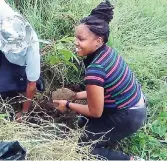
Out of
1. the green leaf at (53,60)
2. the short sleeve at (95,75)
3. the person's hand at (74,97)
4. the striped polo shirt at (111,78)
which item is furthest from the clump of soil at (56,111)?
the short sleeve at (95,75)

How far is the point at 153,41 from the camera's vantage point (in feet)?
16.3

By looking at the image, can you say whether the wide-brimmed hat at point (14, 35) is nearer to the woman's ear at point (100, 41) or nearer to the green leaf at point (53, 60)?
the woman's ear at point (100, 41)

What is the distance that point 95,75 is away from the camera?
304 centimetres

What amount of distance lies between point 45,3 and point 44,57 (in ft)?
3.35

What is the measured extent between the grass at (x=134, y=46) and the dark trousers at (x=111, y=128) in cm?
22

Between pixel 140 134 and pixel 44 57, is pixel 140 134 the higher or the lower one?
the lower one

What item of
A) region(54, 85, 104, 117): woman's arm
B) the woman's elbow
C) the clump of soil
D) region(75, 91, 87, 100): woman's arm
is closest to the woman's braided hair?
region(54, 85, 104, 117): woman's arm

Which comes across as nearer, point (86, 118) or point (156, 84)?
point (86, 118)

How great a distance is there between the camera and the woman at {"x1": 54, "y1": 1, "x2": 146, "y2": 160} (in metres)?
3.05

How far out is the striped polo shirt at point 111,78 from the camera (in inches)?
120

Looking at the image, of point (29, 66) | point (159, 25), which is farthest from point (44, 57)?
point (159, 25)

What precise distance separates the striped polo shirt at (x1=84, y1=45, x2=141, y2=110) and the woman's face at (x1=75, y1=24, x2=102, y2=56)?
0.17ft

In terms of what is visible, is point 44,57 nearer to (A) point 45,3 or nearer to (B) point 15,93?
(B) point 15,93

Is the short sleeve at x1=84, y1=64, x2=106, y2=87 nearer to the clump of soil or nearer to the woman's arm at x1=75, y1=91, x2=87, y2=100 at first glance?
the woman's arm at x1=75, y1=91, x2=87, y2=100
